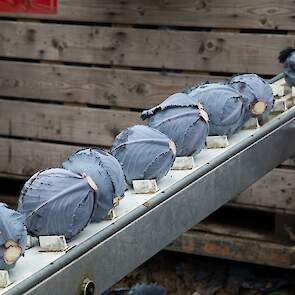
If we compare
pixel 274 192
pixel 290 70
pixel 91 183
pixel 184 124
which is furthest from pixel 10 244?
pixel 274 192

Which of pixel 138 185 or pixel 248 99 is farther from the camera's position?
pixel 248 99

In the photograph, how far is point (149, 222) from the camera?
102 inches

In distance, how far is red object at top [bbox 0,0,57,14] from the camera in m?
6.24

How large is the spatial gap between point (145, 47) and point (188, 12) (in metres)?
0.44

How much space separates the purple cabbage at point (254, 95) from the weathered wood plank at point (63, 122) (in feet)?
7.94

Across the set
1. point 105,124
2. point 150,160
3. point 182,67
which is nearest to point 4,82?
point 105,124

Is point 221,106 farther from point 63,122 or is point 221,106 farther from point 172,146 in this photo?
point 63,122

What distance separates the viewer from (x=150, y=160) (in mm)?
2791

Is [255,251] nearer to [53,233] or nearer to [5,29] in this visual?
[5,29]

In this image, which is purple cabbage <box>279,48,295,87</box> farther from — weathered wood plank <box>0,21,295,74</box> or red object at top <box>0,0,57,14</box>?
red object at top <box>0,0,57,14</box>

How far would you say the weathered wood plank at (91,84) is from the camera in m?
5.93

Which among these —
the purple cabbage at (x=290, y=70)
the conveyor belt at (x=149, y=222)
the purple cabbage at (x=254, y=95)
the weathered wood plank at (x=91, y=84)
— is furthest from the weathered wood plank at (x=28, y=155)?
Result: the conveyor belt at (x=149, y=222)

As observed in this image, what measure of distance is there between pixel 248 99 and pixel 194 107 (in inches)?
21.2

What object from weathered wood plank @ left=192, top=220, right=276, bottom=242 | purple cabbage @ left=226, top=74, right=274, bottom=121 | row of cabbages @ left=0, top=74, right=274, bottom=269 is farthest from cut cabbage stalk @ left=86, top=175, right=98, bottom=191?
weathered wood plank @ left=192, top=220, right=276, bottom=242
